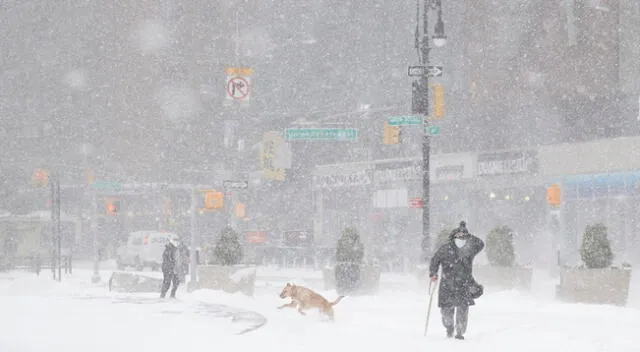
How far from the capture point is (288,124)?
205 ft

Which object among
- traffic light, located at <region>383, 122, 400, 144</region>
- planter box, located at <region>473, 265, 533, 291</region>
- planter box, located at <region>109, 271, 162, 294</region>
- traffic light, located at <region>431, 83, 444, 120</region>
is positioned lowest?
planter box, located at <region>109, 271, 162, 294</region>

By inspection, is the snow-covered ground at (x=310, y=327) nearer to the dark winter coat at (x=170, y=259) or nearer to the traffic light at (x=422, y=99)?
the dark winter coat at (x=170, y=259)

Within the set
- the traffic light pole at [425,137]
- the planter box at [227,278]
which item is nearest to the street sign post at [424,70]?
the traffic light pole at [425,137]

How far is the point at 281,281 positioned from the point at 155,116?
5100 cm

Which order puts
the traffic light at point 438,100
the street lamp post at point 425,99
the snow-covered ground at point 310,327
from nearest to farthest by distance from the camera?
the snow-covered ground at point 310,327 < the street lamp post at point 425,99 < the traffic light at point 438,100

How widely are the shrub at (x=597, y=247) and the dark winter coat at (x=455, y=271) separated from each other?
5821 mm

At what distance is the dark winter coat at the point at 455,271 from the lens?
13328mm

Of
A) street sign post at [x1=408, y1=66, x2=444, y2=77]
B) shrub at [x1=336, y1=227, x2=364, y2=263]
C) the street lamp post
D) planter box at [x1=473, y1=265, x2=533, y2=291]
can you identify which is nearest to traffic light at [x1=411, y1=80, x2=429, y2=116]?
the street lamp post

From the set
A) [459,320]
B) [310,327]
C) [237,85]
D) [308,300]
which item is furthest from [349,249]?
[459,320]

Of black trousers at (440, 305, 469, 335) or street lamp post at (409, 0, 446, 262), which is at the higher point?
street lamp post at (409, 0, 446, 262)

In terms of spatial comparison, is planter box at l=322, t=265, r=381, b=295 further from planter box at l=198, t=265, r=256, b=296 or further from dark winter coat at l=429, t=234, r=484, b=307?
dark winter coat at l=429, t=234, r=484, b=307

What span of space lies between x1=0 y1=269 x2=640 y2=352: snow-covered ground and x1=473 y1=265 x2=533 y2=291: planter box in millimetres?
1075

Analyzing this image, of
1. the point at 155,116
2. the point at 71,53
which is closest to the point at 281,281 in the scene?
the point at 155,116

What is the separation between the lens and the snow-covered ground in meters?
11.9
